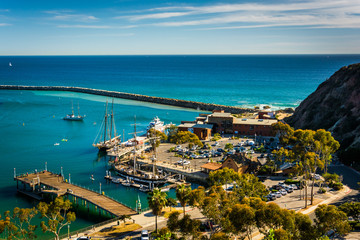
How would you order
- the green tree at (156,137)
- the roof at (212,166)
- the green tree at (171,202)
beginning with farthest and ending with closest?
the green tree at (156,137) → the roof at (212,166) → the green tree at (171,202)

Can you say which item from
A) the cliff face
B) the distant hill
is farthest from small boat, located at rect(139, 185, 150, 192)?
the cliff face

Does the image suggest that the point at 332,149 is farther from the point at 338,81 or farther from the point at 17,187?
the point at 17,187

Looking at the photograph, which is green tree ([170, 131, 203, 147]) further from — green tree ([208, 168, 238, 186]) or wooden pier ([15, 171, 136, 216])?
wooden pier ([15, 171, 136, 216])

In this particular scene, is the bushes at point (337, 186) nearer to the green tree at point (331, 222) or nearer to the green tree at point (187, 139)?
the green tree at point (331, 222)

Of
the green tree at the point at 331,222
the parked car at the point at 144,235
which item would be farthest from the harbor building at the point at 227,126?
the green tree at the point at 331,222

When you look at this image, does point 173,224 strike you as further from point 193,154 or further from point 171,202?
point 193,154

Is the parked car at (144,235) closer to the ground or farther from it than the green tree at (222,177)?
closer to the ground

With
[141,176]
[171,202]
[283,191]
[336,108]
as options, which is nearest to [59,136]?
[141,176]
